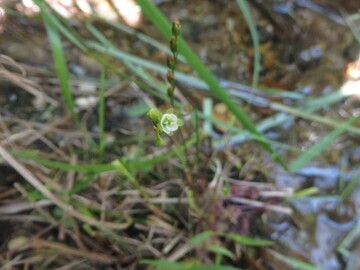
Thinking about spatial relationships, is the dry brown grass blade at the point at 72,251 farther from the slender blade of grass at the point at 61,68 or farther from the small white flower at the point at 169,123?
the small white flower at the point at 169,123

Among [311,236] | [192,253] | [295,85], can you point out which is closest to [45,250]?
[192,253]

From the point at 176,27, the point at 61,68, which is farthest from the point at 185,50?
the point at 61,68

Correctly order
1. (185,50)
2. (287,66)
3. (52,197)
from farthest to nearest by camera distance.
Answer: (287,66) < (52,197) < (185,50)

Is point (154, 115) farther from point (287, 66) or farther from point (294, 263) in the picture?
point (287, 66)

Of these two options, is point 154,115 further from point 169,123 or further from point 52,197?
point 52,197

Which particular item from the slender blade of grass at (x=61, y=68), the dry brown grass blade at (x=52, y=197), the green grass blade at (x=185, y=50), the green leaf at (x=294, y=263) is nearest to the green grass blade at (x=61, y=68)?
the slender blade of grass at (x=61, y=68)

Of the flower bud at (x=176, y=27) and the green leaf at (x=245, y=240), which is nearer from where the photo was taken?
the flower bud at (x=176, y=27)

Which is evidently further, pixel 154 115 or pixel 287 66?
pixel 287 66

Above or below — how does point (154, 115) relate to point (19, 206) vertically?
above

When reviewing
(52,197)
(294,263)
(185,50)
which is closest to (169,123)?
(185,50)

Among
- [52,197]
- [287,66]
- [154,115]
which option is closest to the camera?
[154,115]

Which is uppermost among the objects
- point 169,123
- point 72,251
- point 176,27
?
point 176,27

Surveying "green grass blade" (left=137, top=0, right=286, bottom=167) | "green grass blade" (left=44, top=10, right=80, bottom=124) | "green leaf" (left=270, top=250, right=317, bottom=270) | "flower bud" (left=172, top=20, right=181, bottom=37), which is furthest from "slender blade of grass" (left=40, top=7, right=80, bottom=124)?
"green leaf" (left=270, top=250, right=317, bottom=270)
